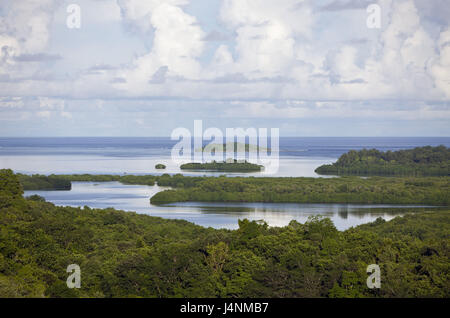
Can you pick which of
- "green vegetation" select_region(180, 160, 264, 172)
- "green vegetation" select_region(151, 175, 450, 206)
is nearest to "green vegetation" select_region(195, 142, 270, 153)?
"green vegetation" select_region(180, 160, 264, 172)

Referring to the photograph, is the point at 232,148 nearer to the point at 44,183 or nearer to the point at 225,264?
the point at 44,183

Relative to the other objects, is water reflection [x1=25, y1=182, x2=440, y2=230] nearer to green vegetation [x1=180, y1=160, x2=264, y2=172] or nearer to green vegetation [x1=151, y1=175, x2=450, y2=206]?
green vegetation [x1=151, y1=175, x2=450, y2=206]

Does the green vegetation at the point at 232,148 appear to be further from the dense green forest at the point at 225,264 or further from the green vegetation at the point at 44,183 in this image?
the dense green forest at the point at 225,264

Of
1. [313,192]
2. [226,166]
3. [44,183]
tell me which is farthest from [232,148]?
[313,192]

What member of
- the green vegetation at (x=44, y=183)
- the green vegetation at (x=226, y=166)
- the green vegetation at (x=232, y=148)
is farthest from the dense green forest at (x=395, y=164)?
the green vegetation at (x=232, y=148)
